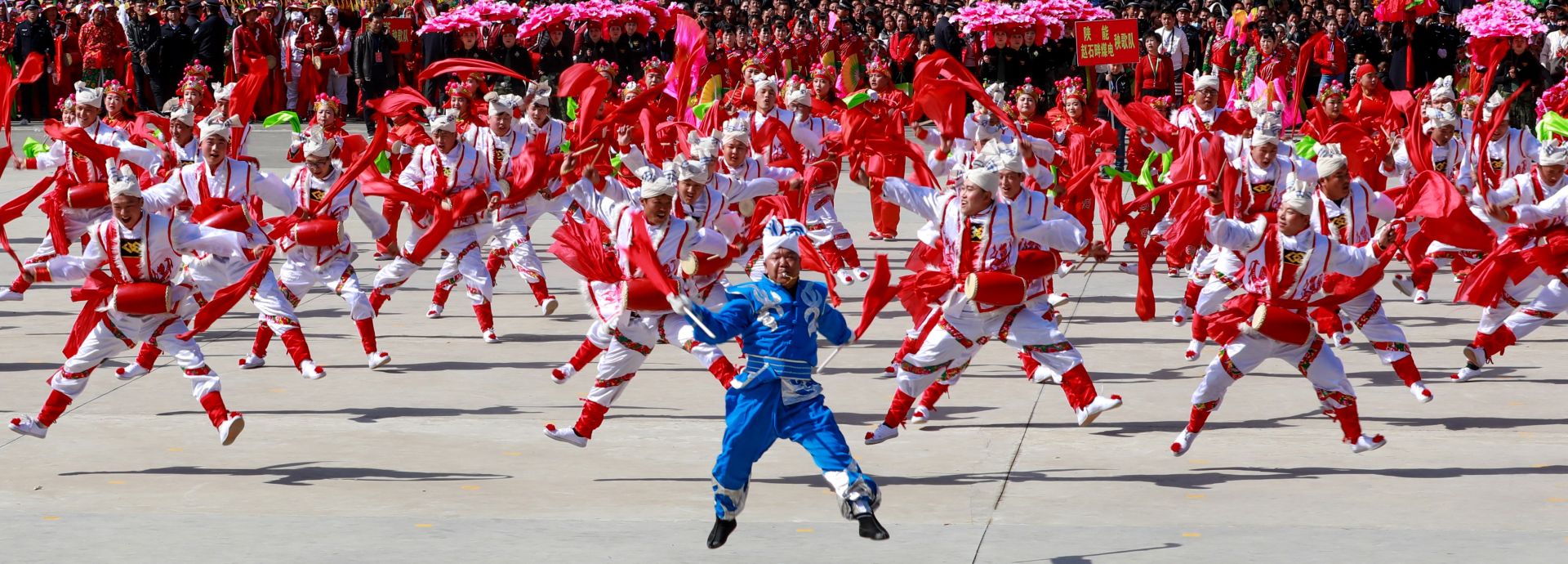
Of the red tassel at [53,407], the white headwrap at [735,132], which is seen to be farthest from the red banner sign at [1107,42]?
the red tassel at [53,407]

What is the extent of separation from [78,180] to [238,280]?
3771 millimetres

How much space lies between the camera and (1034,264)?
804 cm

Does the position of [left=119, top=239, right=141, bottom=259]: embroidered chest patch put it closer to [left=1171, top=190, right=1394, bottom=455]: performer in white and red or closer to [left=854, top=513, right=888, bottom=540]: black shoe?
[left=854, top=513, right=888, bottom=540]: black shoe

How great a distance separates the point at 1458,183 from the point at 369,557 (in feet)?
25.4

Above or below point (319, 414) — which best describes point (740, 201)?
above

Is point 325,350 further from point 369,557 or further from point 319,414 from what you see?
point 369,557

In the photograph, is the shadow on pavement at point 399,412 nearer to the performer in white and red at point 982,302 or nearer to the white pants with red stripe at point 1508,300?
the performer in white and red at point 982,302

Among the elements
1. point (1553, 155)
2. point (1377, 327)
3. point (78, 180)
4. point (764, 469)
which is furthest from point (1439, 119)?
point (78, 180)

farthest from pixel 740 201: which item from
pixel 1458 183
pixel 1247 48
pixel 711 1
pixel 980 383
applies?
pixel 711 1

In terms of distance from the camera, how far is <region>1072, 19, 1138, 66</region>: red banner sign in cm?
1820

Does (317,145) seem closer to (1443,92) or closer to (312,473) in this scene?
(312,473)

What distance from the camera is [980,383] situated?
31.3 ft

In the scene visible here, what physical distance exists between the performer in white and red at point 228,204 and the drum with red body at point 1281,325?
4.62m

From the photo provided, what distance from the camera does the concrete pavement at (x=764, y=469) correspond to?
638 centimetres
